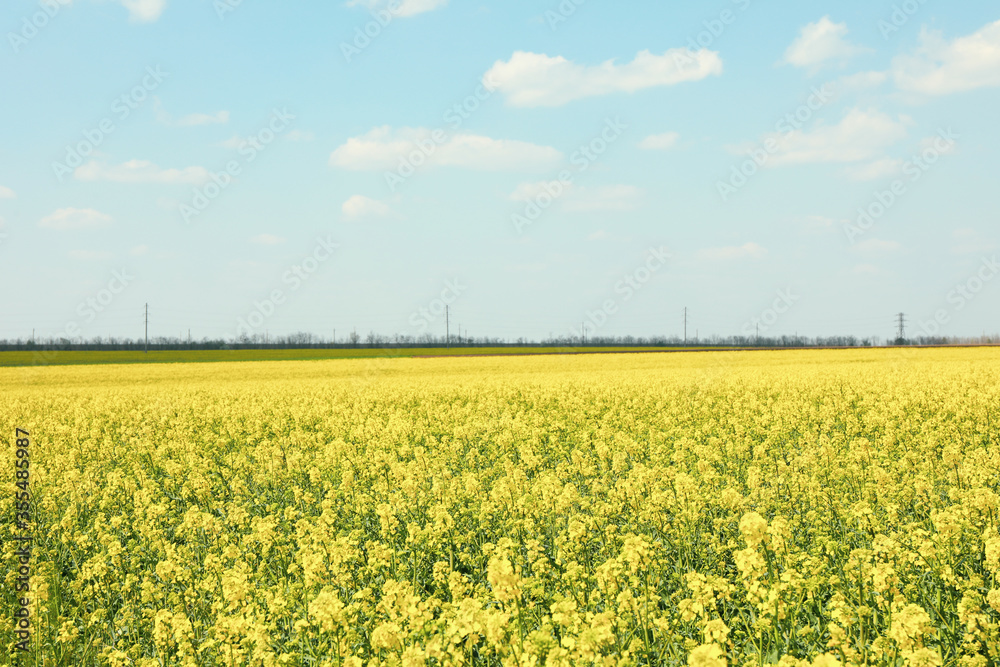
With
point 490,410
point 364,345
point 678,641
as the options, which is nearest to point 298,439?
point 490,410

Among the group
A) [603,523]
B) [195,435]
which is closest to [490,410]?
[195,435]

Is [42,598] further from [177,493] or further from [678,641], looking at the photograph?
[678,641]

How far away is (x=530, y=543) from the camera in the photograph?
5.50 meters

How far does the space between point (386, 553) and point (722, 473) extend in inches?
235

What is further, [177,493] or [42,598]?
[177,493]

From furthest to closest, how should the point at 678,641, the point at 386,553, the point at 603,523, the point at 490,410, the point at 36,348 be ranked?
the point at 36,348 → the point at 490,410 → the point at 603,523 → the point at 386,553 → the point at 678,641

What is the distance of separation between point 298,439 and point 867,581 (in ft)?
34.2

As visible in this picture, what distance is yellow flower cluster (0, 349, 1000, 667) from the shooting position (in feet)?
14.3

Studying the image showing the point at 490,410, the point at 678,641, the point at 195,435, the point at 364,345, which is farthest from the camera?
the point at 364,345

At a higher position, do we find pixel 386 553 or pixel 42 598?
pixel 386 553

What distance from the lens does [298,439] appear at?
12758 millimetres

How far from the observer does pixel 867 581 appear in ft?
17.1

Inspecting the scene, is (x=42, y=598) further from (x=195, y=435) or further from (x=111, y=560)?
(x=195, y=435)

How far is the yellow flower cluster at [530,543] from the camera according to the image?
4.37 metres
